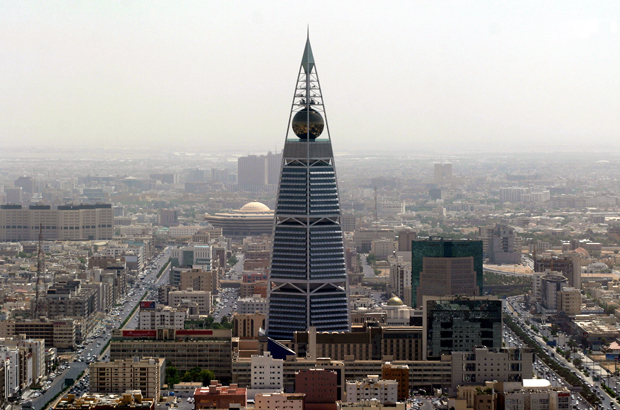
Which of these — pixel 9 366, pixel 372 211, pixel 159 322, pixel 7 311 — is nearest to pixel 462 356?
pixel 9 366

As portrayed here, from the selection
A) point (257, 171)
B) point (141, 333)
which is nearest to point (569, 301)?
point (141, 333)

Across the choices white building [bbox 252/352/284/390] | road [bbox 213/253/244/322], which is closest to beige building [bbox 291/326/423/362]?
white building [bbox 252/352/284/390]

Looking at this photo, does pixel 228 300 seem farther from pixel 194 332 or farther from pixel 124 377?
pixel 124 377

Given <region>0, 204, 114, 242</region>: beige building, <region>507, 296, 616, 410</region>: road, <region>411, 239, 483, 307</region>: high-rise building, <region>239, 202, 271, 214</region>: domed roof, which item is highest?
<region>239, 202, 271, 214</region>: domed roof

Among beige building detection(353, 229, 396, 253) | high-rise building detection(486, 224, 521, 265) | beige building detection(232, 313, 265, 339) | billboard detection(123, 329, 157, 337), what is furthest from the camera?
beige building detection(353, 229, 396, 253)

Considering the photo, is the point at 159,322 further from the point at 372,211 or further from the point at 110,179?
the point at 110,179

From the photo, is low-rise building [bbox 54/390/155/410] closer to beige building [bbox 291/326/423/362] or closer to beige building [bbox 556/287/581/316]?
beige building [bbox 291/326/423/362]
